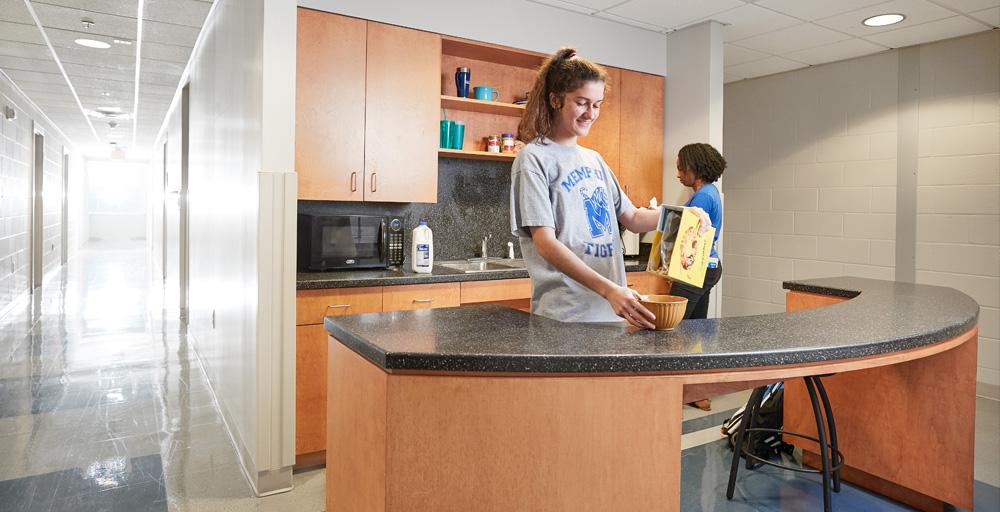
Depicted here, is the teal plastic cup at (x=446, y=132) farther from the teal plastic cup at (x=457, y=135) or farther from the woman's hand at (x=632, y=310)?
the woman's hand at (x=632, y=310)

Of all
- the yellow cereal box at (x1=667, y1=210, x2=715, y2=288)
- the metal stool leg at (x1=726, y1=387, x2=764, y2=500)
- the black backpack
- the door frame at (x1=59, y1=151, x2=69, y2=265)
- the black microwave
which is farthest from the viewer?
the door frame at (x1=59, y1=151, x2=69, y2=265)

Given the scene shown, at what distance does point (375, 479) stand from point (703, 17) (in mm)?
3621

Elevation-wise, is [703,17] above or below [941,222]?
above

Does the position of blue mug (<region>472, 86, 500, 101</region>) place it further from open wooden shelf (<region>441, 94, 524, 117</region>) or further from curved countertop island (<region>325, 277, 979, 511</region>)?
curved countertop island (<region>325, 277, 979, 511</region>)

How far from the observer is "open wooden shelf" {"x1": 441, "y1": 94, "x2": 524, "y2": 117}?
12.0 ft

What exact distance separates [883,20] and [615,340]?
357 cm

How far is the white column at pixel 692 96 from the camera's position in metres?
4.12

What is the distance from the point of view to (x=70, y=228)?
13.2 m

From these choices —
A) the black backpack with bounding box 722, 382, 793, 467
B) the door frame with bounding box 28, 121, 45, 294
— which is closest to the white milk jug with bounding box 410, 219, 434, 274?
the black backpack with bounding box 722, 382, 793, 467

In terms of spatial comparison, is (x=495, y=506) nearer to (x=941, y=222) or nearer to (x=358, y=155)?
(x=358, y=155)

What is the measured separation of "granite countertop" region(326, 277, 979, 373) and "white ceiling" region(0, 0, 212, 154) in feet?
10.3

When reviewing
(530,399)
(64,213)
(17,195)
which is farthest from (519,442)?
(64,213)

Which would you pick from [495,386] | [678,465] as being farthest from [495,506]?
[678,465]

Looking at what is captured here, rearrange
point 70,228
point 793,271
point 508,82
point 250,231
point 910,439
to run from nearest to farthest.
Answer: point 910,439 → point 250,231 → point 508,82 → point 793,271 → point 70,228
